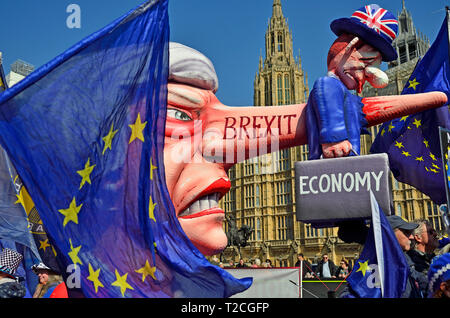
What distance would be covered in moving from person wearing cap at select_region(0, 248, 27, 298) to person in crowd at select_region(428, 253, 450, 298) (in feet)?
8.86

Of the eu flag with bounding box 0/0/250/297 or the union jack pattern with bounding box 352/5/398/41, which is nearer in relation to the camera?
the eu flag with bounding box 0/0/250/297

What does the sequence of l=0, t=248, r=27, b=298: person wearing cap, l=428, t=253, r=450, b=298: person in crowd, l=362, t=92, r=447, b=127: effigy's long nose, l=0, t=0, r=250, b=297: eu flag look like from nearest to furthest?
l=428, t=253, r=450, b=298: person in crowd → l=0, t=0, r=250, b=297: eu flag → l=0, t=248, r=27, b=298: person wearing cap → l=362, t=92, r=447, b=127: effigy's long nose

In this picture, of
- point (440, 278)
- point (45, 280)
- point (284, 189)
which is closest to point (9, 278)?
point (45, 280)

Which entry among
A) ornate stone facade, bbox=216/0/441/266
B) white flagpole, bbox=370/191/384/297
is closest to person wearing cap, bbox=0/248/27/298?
white flagpole, bbox=370/191/384/297

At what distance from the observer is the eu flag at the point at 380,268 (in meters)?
3.01

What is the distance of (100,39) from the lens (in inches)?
119

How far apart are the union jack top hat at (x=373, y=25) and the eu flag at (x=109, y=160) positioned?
6.25 ft

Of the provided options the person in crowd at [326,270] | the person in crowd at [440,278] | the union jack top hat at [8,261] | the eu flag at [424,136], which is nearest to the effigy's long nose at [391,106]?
the eu flag at [424,136]

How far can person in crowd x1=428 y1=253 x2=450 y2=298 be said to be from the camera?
8.36ft

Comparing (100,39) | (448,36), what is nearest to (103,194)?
(100,39)

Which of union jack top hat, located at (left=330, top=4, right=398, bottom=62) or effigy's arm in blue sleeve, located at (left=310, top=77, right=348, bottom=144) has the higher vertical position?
union jack top hat, located at (left=330, top=4, right=398, bottom=62)

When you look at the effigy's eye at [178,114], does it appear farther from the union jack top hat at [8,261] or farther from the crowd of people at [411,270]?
the union jack top hat at [8,261]

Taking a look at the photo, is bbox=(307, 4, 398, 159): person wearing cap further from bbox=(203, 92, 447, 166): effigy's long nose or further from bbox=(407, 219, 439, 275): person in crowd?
bbox=(407, 219, 439, 275): person in crowd
